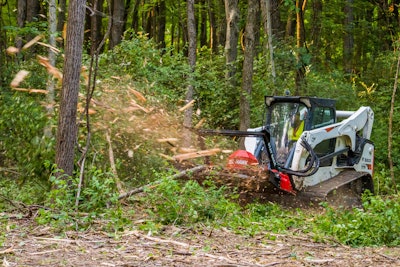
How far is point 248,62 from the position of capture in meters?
17.2

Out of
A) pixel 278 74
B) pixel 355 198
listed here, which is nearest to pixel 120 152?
pixel 355 198

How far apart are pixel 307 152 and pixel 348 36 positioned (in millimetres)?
17483

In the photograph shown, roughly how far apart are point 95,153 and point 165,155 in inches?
58.9

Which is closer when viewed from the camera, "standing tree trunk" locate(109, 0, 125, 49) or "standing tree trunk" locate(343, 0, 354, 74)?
"standing tree trunk" locate(109, 0, 125, 49)

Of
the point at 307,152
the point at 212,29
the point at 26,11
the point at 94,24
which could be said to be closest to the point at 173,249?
the point at 307,152

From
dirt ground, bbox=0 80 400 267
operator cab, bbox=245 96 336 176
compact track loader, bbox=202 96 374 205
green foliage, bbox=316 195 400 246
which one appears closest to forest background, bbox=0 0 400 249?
dirt ground, bbox=0 80 400 267

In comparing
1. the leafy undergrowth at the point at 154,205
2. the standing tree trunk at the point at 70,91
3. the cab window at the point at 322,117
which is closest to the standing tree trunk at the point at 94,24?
the standing tree trunk at the point at 70,91

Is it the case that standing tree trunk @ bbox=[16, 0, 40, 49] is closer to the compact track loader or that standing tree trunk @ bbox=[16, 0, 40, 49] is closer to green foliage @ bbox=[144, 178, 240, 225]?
the compact track loader

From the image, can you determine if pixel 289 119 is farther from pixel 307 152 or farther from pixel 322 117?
pixel 307 152

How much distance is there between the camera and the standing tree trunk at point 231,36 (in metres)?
21.8

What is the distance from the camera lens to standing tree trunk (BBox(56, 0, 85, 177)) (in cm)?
926

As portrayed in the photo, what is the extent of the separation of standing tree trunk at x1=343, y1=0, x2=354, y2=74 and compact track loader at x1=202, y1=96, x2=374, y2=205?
13.8 metres

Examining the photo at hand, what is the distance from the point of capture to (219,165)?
489 inches

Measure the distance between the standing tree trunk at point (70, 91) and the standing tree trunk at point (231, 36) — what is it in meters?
12.5
